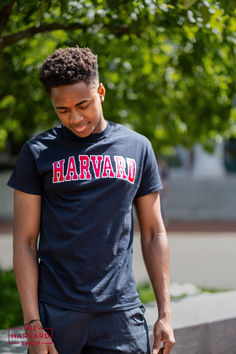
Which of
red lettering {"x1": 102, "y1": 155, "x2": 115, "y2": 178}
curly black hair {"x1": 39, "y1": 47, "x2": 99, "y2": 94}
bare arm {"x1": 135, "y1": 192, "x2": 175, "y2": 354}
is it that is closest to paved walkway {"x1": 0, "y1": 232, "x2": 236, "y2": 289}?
bare arm {"x1": 135, "y1": 192, "x2": 175, "y2": 354}

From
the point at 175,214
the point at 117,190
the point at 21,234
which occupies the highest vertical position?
the point at 117,190

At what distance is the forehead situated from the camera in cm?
191

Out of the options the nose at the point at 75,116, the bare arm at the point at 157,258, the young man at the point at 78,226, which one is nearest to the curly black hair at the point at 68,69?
the young man at the point at 78,226

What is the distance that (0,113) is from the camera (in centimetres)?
620

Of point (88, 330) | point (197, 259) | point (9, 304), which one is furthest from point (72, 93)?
point (197, 259)

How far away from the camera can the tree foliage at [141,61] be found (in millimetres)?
3885

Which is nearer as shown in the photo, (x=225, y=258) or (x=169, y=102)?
(x=169, y=102)

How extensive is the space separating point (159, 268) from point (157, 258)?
39 millimetres

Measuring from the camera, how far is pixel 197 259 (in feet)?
32.1

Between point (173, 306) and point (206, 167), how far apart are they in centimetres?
2132

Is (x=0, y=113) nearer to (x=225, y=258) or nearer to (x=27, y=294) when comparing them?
(x=27, y=294)

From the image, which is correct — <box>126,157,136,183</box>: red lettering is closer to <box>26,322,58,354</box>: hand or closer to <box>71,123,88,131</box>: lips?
<box>71,123,88,131</box>: lips

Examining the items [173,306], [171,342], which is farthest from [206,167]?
[171,342]

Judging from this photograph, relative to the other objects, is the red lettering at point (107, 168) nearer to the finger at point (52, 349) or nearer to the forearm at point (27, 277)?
the forearm at point (27, 277)
